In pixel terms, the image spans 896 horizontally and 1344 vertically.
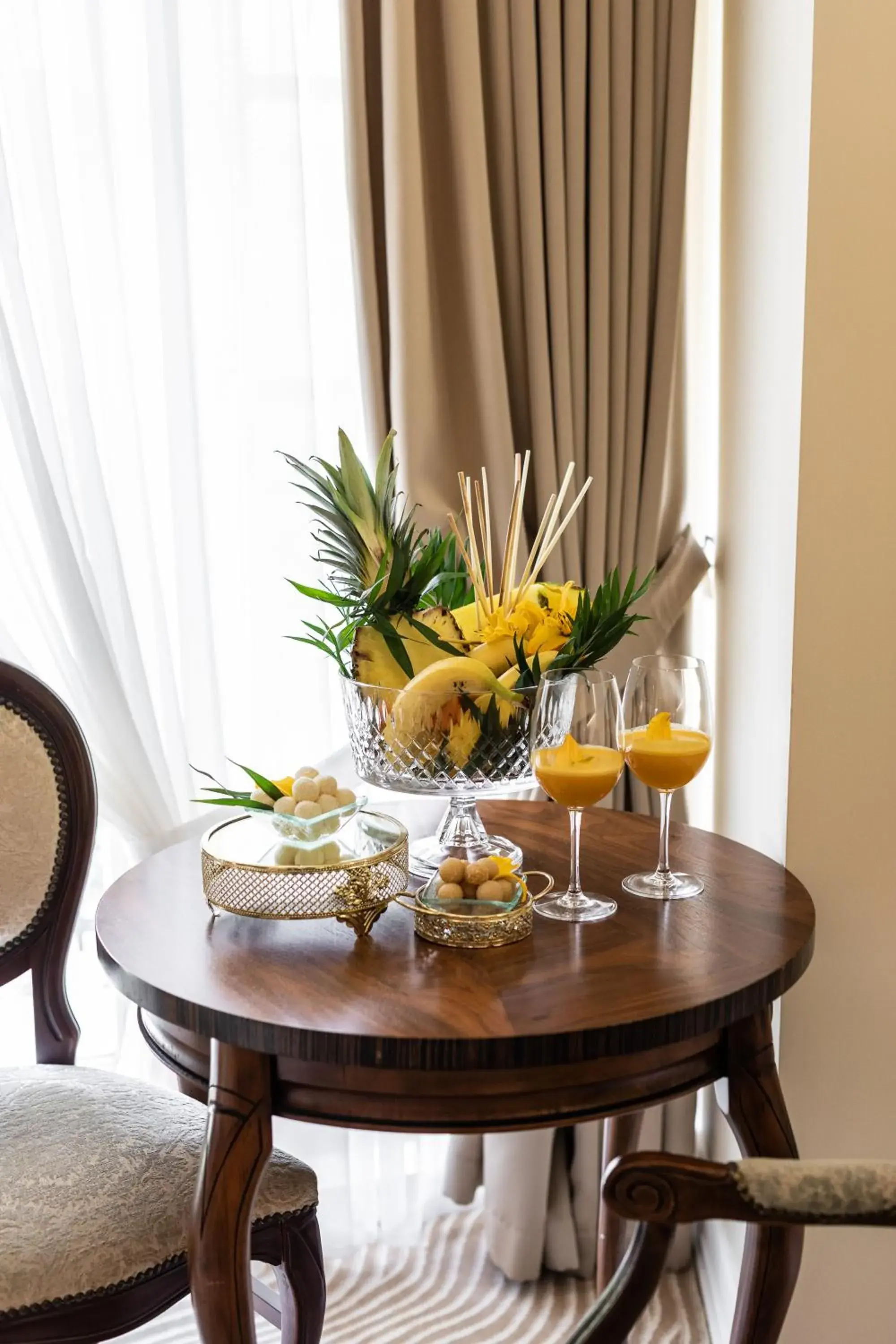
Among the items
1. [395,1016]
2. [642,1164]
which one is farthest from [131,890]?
[642,1164]

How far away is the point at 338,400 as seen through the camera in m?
1.89

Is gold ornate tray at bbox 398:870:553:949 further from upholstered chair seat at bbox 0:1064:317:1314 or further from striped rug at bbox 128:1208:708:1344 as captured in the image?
striped rug at bbox 128:1208:708:1344

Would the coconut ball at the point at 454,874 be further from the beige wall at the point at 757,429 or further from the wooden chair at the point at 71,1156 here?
the beige wall at the point at 757,429

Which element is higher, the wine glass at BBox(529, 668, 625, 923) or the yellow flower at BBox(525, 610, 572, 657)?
the yellow flower at BBox(525, 610, 572, 657)

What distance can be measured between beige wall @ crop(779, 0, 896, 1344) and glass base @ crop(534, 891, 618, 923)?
14.1 inches

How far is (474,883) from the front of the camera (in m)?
1.18

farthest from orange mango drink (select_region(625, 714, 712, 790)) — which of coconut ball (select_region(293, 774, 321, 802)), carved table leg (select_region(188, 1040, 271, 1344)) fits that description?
carved table leg (select_region(188, 1040, 271, 1344))

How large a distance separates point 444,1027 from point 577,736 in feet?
1.10

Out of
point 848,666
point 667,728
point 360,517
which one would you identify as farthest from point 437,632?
point 848,666

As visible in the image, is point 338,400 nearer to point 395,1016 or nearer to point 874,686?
point 874,686

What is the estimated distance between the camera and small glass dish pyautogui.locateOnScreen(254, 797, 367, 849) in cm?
120

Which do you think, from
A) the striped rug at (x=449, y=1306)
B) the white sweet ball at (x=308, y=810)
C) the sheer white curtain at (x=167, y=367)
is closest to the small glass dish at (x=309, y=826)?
the white sweet ball at (x=308, y=810)

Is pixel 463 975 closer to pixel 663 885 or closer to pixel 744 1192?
pixel 663 885

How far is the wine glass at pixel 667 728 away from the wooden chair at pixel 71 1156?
50 centimetres
